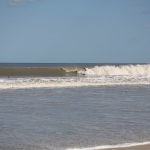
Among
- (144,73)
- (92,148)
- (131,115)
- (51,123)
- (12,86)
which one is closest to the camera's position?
(92,148)

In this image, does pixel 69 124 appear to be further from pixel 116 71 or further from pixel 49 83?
pixel 116 71

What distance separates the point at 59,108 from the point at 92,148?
7356 millimetres

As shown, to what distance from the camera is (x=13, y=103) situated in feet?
61.9

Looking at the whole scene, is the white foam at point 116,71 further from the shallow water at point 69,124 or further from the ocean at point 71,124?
the shallow water at point 69,124

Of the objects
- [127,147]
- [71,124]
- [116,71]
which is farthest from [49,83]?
[116,71]

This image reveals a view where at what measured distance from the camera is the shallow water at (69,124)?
35.2ft

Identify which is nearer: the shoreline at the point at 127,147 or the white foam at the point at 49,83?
the shoreline at the point at 127,147

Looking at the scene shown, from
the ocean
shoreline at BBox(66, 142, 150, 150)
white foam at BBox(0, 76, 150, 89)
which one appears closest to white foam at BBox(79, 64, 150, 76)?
white foam at BBox(0, 76, 150, 89)

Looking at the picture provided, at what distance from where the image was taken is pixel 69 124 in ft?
43.6

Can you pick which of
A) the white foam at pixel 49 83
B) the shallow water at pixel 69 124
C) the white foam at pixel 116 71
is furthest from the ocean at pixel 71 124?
the white foam at pixel 116 71

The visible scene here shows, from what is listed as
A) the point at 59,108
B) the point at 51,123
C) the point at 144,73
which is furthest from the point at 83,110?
the point at 144,73

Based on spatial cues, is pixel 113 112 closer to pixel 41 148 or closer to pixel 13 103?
pixel 13 103

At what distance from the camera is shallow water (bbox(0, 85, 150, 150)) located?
35.2 feet

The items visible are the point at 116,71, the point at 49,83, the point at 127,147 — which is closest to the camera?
the point at 127,147
